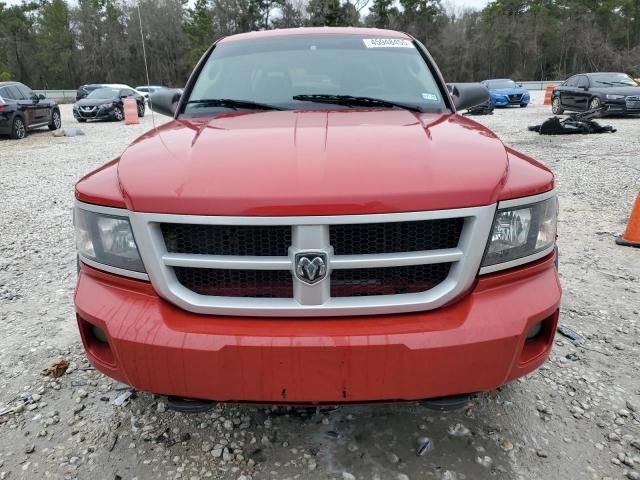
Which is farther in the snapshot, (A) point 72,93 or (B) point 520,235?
(A) point 72,93

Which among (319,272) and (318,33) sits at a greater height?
(318,33)

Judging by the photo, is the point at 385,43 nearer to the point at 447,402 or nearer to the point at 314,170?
the point at 314,170

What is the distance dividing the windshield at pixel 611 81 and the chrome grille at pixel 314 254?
1634cm

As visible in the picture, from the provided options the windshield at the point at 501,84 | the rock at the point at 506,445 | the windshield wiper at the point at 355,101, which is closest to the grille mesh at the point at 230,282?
the rock at the point at 506,445

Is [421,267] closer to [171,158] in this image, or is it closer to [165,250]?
[165,250]

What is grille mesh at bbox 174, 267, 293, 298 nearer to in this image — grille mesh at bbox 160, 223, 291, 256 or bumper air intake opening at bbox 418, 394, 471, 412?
grille mesh at bbox 160, 223, 291, 256

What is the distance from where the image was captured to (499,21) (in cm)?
5825

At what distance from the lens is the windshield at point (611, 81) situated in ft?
49.4

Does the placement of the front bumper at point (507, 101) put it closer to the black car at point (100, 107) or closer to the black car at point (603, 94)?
the black car at point (603, 94)

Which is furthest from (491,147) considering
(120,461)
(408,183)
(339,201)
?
(120,461)

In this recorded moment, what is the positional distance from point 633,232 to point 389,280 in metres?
3.77

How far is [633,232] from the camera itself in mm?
4418

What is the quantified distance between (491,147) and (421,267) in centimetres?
61

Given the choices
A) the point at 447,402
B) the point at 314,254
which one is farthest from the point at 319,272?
the point at 447,402
